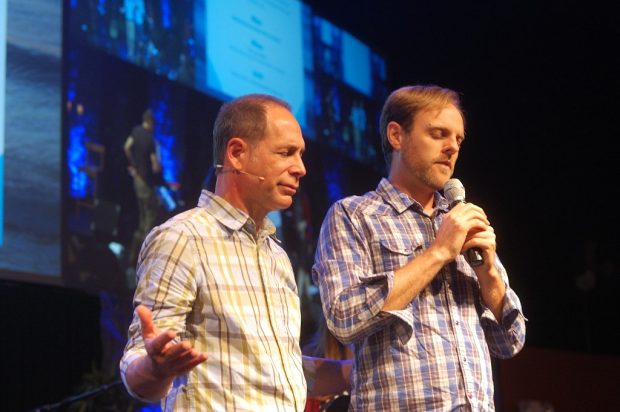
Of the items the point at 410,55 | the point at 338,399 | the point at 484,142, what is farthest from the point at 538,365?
the point at 410,55

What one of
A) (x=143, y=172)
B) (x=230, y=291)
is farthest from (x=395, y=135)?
(x=143, y=172)

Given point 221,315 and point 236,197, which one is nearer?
point 221,315

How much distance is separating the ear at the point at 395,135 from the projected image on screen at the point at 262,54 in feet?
7.41

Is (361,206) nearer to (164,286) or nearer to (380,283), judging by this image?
(380,283)

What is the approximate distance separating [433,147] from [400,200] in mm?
173

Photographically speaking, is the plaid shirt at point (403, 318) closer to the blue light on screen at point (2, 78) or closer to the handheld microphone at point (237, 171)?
the handheld microphone at point (237, 171)

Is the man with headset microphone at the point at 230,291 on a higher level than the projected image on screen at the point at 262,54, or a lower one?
lower

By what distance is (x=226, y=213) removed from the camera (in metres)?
1.95

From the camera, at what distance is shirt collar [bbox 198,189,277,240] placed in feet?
6.31

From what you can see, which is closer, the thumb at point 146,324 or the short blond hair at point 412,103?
the thumb at point 146,324

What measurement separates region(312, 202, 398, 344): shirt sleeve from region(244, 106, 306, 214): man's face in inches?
12.5

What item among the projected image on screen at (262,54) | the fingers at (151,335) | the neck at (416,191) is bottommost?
the fingers at (151,335)

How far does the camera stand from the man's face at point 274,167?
1971 millimetres

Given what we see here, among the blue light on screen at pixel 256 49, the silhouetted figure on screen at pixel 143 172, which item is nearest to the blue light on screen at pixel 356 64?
the blue light on screen at pixel 256 49
